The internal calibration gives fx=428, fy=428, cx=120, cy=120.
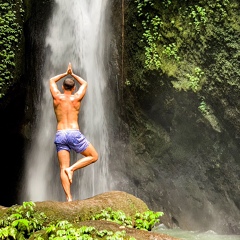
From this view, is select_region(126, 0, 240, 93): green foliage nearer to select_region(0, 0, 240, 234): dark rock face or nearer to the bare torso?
select_region(0, 0, 240, 234): dark rock face

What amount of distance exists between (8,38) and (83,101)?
9.00ft

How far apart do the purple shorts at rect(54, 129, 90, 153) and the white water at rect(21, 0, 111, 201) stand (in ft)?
17.8

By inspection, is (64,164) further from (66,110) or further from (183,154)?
(183,154)

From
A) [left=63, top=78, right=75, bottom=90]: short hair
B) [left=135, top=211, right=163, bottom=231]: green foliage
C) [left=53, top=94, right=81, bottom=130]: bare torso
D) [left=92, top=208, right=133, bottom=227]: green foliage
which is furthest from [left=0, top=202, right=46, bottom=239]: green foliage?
[left=63, top=78, right=75, bottom=90]: short hair

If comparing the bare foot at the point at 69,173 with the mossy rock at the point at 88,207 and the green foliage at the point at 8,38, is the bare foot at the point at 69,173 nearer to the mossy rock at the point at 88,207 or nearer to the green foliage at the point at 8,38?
the mossy rock at the point at 88,207

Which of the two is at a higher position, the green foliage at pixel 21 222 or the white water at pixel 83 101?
the white water at pixel 83 101

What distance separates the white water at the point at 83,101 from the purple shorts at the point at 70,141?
543cm

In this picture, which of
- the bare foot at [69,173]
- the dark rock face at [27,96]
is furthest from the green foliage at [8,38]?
the bare foot at [69,173]

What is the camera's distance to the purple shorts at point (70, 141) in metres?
6.76

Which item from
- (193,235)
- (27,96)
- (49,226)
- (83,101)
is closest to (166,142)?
(193,235)

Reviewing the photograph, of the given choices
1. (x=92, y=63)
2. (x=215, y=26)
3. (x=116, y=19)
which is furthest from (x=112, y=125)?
(x=215, y=26)

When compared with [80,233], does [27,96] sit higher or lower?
higher

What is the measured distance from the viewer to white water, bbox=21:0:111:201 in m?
12.3

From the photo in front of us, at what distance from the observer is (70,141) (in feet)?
22.2
